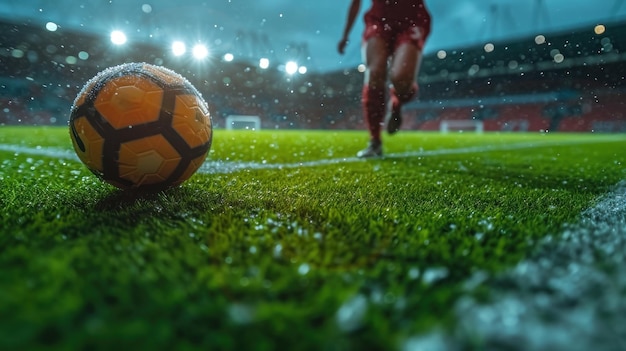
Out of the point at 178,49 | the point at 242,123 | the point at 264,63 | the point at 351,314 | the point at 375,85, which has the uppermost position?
the point at 178,49

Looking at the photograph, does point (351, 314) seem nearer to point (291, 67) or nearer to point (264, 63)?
point (264, 63)

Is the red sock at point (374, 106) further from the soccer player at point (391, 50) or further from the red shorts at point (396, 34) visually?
the red shorts at point (396, 34)

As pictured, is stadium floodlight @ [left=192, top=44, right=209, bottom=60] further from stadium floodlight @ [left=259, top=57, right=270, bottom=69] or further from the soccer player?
the soccer player

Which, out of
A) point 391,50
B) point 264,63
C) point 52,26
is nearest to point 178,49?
point 52,26

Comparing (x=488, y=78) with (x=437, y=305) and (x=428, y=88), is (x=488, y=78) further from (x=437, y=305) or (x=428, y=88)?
(x=437, y=305)

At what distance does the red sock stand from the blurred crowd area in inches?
757

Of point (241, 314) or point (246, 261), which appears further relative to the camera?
point (246, 261)

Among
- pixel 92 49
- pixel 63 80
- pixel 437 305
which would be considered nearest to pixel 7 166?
pixel 437 305

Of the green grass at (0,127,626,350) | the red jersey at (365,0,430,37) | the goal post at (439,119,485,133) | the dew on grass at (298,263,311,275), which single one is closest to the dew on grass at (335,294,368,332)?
the green grass at (0,127,626,350)

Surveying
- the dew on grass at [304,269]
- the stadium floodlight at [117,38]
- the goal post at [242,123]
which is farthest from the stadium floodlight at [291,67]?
the dew on grass at [304,269]

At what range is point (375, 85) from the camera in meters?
4.46

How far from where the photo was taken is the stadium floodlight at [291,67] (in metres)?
36.2

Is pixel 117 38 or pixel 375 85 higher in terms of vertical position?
pixel 117 38

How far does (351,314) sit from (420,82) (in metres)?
36.1
